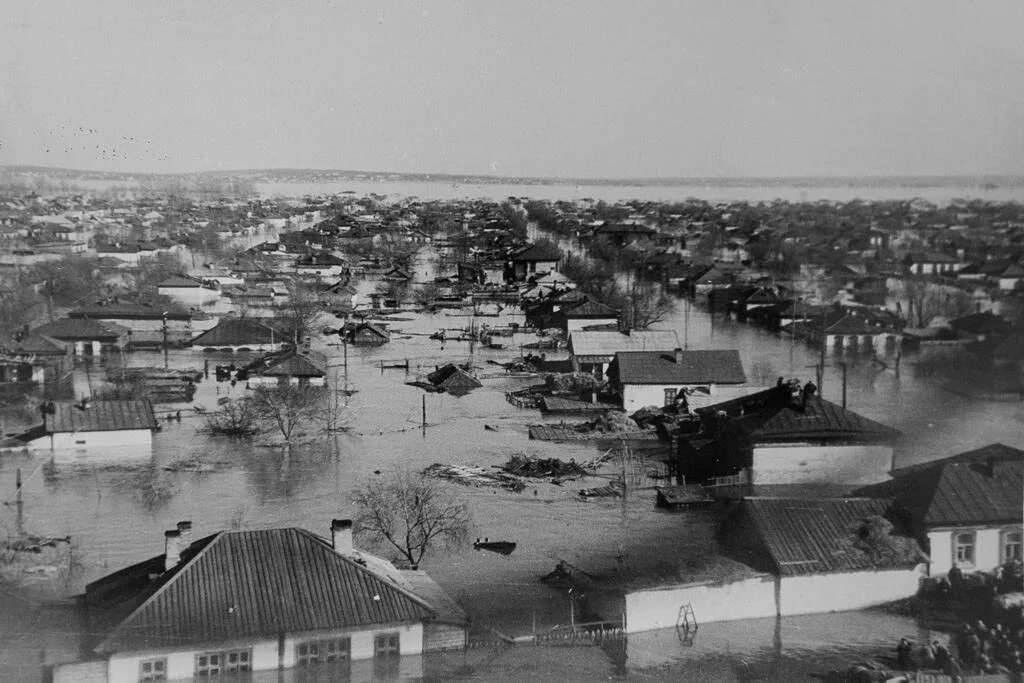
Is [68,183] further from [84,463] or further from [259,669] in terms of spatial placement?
[259,669]

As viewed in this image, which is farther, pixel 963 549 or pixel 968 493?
pixel 968 493

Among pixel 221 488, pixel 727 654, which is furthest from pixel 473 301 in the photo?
pixel 727 654

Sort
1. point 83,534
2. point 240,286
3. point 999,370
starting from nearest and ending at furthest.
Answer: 1. point 83,534
2. point 999,370
3. point 240,286

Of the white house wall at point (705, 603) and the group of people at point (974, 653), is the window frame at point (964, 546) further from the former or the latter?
the white house wall at point (705, 603)

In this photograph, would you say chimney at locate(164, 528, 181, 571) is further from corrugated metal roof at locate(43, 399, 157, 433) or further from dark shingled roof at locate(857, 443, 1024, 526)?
dark shingled roof at locate(857, 443, 1024, 526)

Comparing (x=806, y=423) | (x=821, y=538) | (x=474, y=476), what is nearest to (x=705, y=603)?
(x=821, y=538)

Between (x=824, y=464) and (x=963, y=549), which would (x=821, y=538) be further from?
(x=824, y=464)

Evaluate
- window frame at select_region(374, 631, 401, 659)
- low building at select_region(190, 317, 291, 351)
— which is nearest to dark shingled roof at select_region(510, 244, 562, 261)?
low building at select_region(190, 317, 291, 351)
